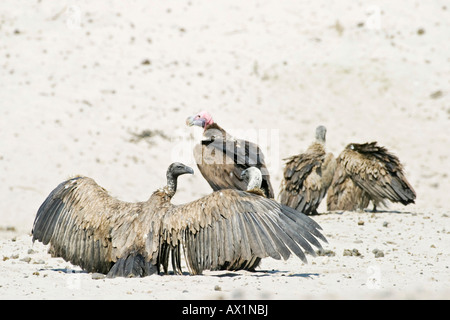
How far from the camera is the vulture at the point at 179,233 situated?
7609mm

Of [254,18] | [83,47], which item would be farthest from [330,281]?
[254,18]

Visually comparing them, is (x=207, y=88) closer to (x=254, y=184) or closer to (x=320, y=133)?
(x=320, y=133)

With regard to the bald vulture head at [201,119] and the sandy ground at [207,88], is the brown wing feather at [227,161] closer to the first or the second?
the bald vulture head at [201,119]

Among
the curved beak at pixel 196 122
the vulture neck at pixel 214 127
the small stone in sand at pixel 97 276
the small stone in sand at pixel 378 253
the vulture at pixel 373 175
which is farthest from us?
the vulture at pixel 373 175

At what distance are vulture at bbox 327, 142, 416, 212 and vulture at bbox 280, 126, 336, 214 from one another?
0.38 metres

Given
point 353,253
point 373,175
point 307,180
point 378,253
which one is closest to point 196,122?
point 307,180

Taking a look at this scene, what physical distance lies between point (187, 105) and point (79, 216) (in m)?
16.4

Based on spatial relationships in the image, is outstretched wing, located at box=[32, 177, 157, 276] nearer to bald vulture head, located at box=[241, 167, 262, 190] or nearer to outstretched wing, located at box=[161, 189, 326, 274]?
outstretched wing, located at box=[161, 189, 326, 274]

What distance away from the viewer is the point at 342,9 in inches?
1185

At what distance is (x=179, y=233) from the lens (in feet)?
25.5

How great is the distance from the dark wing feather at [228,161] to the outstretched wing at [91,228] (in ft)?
9.90

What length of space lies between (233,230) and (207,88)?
18.3 m

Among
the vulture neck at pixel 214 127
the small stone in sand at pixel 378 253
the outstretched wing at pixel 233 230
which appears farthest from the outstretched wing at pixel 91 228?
the vulture neck at pixel 214 127

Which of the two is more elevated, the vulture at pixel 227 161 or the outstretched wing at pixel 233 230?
the vulture at pixel 227 161
